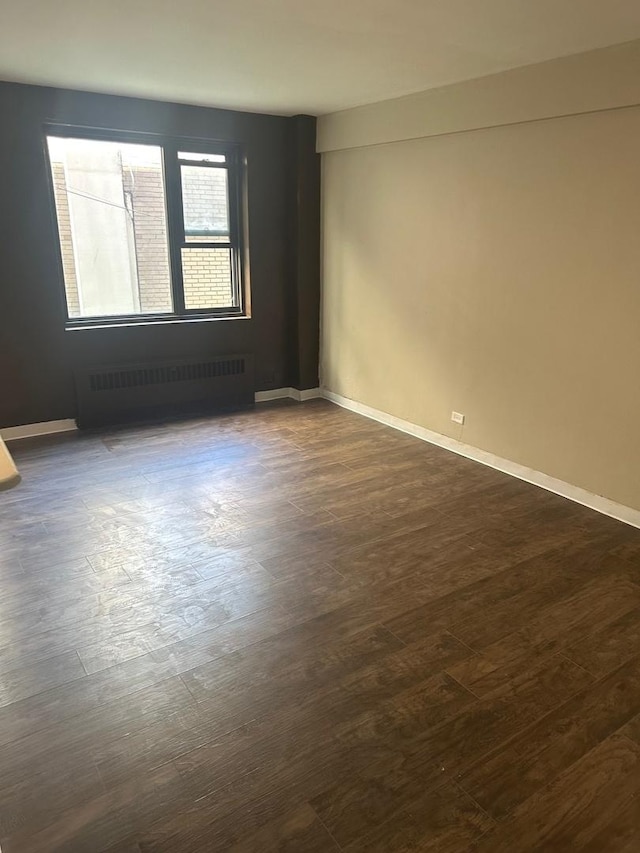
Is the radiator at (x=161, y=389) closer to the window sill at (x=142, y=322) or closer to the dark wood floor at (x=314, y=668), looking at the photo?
the window sill at (x=142, y=322)

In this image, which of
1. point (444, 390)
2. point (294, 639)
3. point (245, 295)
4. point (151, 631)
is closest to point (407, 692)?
point (294, 639)

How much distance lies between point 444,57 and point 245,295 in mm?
2701

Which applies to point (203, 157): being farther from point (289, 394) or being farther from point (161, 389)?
point (289, 394)

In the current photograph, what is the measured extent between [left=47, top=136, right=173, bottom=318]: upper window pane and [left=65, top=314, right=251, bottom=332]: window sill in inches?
3.2

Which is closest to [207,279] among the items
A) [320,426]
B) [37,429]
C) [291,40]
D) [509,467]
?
[320,426]

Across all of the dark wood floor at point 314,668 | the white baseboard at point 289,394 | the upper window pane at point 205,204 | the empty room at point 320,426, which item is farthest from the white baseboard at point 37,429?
the upper window pane at point 205,204

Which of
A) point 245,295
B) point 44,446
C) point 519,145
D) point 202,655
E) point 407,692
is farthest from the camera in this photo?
point 245,295

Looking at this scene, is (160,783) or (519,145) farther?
(519,145)

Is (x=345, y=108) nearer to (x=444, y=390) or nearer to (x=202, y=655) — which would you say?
(x=444, y=390)

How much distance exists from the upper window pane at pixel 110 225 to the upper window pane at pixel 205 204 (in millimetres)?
213

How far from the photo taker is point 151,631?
2.38 meters

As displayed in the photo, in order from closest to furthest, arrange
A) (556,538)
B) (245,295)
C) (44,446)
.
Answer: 1. (556,538)
2. (44,446)
3. (245,295)

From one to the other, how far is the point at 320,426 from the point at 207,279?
65.7 inches

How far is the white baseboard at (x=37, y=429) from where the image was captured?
4.48 m
